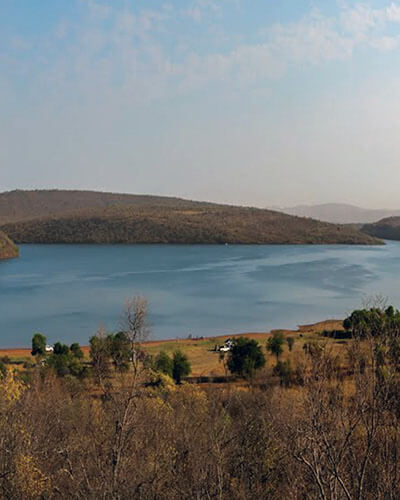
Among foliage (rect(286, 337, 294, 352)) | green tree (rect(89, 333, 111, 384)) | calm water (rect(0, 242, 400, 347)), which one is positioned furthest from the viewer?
calm water (rect(0, 242, 400, 347))

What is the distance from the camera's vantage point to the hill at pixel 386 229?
154 m

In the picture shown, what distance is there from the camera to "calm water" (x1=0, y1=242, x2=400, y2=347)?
40750 mm

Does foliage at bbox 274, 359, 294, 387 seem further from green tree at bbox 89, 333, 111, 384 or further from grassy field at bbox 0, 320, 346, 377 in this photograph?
green tree at bbox 89, 333, 111, 384

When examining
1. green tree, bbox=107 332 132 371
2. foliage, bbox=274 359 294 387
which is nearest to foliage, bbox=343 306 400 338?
foliage, bbox=274 359 294 387

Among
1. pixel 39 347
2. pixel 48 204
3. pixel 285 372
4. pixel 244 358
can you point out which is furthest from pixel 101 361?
pixel 48 204

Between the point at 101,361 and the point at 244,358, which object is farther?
the point at 244,358

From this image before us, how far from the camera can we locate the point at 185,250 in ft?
347

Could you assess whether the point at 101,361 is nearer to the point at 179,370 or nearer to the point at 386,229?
the point at 179,370

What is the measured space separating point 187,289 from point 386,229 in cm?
11891

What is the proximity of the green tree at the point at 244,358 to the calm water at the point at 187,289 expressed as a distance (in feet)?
46.2

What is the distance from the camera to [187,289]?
57156 mm

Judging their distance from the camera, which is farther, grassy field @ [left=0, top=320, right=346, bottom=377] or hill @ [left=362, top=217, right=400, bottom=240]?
hill @ [left=362, top=217, right=400, bottom=240]

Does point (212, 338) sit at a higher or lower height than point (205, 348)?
lower

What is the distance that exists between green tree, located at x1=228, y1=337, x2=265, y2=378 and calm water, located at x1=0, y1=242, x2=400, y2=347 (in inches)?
554
